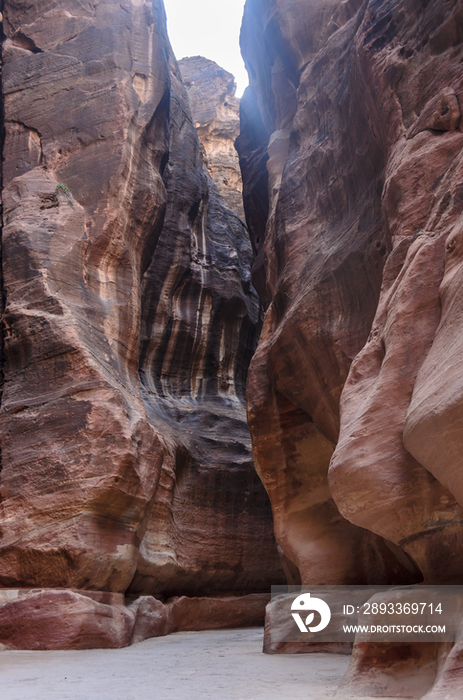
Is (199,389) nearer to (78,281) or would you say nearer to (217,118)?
(78,281)

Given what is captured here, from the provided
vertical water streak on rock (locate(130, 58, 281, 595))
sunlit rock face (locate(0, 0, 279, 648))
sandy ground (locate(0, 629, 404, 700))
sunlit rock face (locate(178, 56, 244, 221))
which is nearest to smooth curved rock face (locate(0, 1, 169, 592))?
sunlit rock face (locate(0, 0, 279, 648))

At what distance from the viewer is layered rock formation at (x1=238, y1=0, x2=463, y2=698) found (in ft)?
15.2

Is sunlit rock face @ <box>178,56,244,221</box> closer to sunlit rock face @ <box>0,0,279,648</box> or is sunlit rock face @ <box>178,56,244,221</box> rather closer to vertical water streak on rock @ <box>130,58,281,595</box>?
vertical water streak on rock @ <box>130,58,281,595</box>

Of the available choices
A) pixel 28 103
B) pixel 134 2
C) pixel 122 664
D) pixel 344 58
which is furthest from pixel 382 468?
pixel 134 2

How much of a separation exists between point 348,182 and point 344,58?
228cm

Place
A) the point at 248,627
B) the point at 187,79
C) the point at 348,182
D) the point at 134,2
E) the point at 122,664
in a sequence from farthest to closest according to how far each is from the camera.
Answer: the point at 187,79 < the point at 134,2 < the point at 248,627 < the point at 348,182 < the point at 122,664

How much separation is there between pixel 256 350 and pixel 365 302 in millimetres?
3009

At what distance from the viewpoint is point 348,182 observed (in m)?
9.77

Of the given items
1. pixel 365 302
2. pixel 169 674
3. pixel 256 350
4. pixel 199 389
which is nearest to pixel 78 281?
pixel 256 350

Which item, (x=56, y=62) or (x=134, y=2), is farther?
(x=134, y=2)

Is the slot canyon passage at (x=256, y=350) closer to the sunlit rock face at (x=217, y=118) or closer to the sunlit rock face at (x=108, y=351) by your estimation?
the sunlit rock face at (x=108, y=351)

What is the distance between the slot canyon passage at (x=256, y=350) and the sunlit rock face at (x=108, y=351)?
0.05 m

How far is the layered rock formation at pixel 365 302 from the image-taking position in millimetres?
4629

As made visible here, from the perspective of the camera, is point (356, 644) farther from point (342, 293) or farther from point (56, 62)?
point (56, 62)
